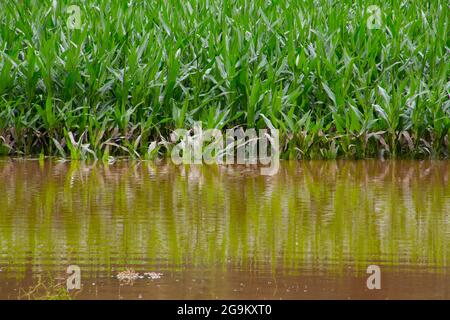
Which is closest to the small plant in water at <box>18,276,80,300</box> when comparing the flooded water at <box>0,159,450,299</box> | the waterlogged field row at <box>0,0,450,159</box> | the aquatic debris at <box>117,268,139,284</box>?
the flooded water at <box>0,159,450,299</box>

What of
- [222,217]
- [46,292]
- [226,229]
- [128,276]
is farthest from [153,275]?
[222,217]

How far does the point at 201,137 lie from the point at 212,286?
13.1ft

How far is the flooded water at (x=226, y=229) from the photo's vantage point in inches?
184

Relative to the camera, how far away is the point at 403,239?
571 cm

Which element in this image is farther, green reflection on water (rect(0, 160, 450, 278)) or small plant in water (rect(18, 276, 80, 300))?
green reflection on water (rect(0, 160, 450, 278))

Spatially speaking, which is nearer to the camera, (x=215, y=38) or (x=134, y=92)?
(x=134, y=92)

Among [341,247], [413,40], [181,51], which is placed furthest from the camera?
[413,40]

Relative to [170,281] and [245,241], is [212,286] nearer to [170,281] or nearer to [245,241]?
[170,281]

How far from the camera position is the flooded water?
4668mm

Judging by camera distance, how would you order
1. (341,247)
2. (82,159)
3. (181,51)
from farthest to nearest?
1. (181,51)
2. (82,159)
3. (341,247)

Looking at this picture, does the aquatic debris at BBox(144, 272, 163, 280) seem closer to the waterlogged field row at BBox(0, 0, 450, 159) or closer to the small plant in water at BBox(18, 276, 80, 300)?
the small plant in water at BBox(18, 276, 80, 300)

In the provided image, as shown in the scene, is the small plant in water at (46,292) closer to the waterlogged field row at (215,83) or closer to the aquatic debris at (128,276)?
the aquatic debris at (128,276)
